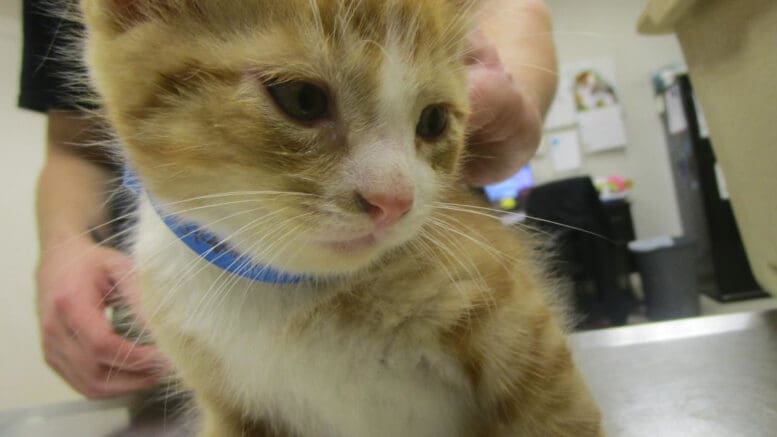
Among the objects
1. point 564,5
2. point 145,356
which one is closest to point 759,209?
point 145,356

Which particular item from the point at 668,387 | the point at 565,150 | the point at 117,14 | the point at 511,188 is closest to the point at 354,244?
the point at 117,14

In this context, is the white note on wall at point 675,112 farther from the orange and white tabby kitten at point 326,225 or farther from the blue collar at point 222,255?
the blue collar at point 222,255

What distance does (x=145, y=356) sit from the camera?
2.97 ft

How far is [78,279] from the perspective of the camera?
3.07 feet

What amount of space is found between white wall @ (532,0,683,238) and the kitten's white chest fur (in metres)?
3.18

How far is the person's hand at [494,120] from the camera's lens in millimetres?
721

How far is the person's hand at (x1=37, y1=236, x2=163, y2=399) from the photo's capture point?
923mm

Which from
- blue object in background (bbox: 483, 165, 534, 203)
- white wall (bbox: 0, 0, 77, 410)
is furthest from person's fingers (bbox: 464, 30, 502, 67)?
blue object in background (bbox: 483, 165, 534, 203)

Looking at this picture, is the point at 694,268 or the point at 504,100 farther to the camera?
the point at 694,268

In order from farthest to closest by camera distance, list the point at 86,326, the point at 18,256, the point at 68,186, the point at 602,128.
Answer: the point at 602,128, the point at 18,256, the point at 68,186, the point at 86,326

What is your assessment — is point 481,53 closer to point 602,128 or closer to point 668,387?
point 668,387

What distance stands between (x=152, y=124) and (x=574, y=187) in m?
2.29

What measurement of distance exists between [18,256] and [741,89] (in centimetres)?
257

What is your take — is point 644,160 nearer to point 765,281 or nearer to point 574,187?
point 574,187
